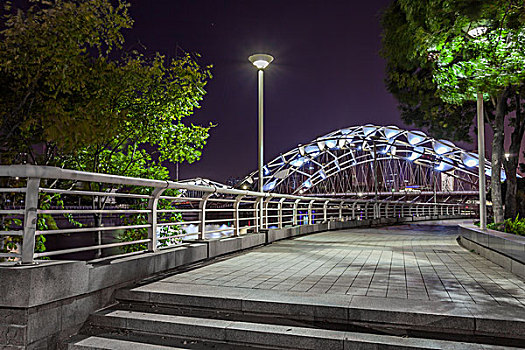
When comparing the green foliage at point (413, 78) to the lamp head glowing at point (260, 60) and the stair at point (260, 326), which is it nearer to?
the lamp head glowing at point (260, 60)

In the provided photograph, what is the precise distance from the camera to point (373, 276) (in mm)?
6199

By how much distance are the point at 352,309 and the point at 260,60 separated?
8403 millimetres

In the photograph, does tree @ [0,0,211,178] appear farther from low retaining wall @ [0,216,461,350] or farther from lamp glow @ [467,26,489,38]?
lamp glow @ [467,26,489,38]

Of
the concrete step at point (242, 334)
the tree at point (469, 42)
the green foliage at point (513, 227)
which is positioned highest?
the tree at point (469, 42)

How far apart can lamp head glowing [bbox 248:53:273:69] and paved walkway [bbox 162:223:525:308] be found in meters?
5.25

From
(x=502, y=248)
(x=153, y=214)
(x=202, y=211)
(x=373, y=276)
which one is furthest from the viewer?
(x=202, y=211)

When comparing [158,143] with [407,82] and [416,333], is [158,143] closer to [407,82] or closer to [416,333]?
[416,333]

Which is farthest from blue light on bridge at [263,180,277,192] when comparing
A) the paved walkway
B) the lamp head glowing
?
the paved walkway

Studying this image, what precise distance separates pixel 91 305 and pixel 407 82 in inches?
446

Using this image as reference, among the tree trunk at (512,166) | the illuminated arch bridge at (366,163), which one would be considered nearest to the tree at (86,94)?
the tree trunk at (512,166)

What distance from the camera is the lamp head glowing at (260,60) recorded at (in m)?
11.1

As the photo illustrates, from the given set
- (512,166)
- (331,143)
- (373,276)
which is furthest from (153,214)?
(331,143)

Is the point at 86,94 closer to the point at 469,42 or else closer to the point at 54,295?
the point at 54,295

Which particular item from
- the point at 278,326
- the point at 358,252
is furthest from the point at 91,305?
the point at 358,252
